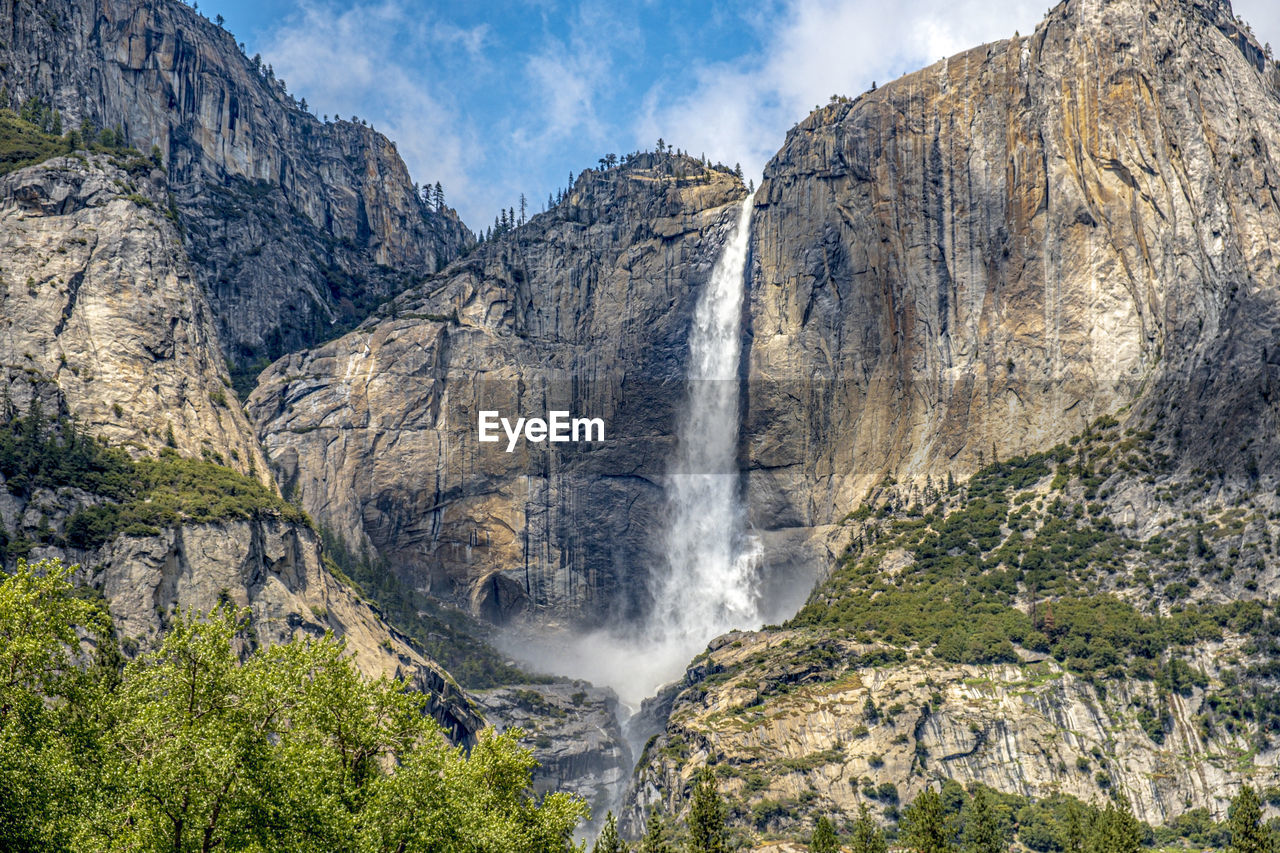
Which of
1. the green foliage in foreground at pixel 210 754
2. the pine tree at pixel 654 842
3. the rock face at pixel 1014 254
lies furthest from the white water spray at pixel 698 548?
the green foliage in foreground at pixel 210 754

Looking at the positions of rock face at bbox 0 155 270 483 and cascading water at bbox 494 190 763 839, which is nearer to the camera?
rock face at bbox 0 155 270 483

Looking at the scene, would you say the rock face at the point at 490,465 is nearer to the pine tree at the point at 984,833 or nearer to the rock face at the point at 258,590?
the rock face at the point at 258,590

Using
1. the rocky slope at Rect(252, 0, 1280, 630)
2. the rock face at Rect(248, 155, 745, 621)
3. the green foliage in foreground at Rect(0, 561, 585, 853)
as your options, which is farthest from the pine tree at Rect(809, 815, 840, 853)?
the rock face at Rect(248, 155, 745, 621)

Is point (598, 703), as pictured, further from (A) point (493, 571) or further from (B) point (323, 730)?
(B) point (323, 730)

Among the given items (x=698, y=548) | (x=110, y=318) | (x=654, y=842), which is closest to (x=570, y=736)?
(x=698, y=548)

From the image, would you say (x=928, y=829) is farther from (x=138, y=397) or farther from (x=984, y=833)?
(x=138, y=397)

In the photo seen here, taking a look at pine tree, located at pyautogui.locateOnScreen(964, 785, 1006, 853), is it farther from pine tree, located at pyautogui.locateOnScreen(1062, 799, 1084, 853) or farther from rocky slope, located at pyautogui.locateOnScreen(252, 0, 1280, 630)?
rocky slope, located at pyautogui.locateOnScreen(252, 0, 1280, 630)
